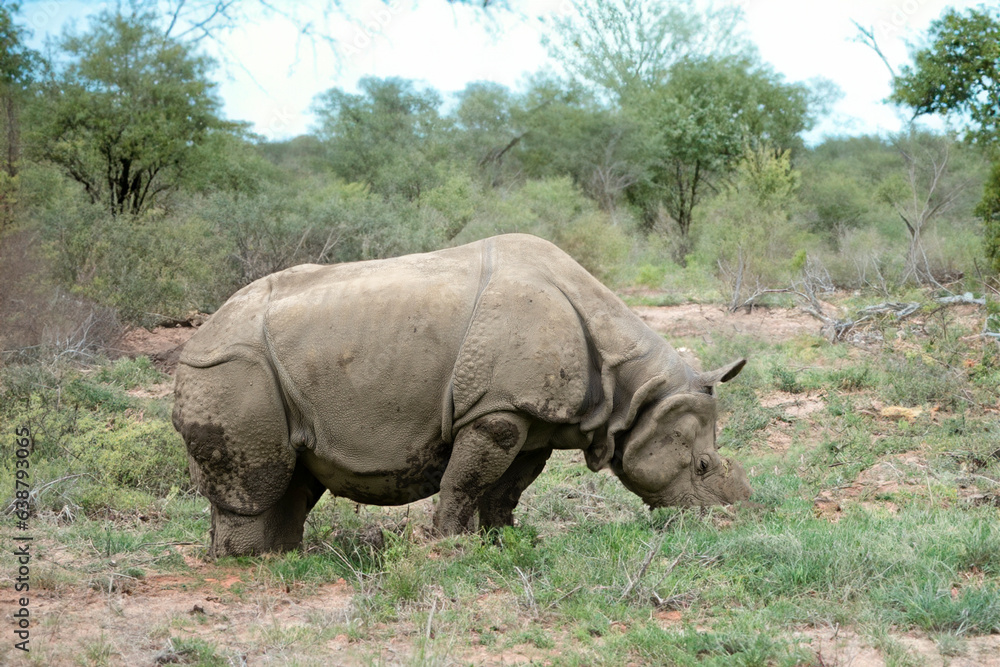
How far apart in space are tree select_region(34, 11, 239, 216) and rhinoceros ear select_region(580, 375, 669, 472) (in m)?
15.5

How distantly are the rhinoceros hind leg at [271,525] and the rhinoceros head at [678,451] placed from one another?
6.68ft

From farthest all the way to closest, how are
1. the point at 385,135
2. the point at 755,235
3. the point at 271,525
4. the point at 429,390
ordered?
the point at 385,135 → the point at 755,235 → the point at 271,525 → the point at 429,390

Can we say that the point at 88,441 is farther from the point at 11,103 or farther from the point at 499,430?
the point at 11,103

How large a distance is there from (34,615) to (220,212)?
13155mm

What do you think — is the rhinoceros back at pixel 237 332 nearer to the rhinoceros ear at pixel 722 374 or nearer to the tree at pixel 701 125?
the rhinoceros ear at pixel 722 374

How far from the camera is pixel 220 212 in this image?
16.9 metres

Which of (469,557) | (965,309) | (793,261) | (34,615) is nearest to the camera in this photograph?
(34,615)

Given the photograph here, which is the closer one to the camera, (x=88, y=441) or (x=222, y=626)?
(x=222, y=626)

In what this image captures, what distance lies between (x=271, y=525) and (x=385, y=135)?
3008 centimetres

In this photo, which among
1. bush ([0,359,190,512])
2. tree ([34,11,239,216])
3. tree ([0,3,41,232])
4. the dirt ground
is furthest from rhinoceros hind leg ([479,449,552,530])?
tree ([34,11,239,216])

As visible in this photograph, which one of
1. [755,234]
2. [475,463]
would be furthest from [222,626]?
[755,234]

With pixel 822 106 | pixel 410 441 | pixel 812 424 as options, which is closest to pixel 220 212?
pixel 812 424

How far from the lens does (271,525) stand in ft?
19.6

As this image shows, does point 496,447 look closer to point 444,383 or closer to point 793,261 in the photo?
point 444,383
